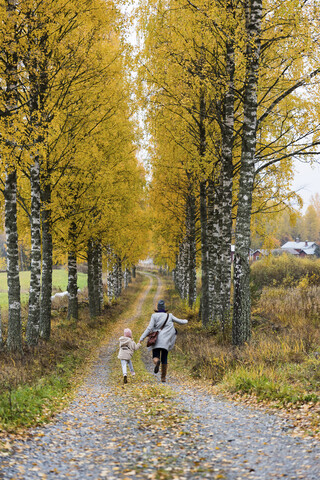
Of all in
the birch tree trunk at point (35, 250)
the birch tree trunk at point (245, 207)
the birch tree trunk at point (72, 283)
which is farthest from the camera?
the birch tree trunk at point (72, 283)

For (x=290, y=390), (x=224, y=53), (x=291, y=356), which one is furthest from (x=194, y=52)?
(x=290, y=390)

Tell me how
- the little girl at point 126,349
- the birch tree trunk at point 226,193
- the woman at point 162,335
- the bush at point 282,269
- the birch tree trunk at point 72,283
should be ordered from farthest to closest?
the bush at point 282,269 < the birch tree trunk at point 72,283 < the birch tree trunk at point 226,193 < the little girl at point 126,349 < the woman at point 162,335

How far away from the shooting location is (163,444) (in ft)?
17.2

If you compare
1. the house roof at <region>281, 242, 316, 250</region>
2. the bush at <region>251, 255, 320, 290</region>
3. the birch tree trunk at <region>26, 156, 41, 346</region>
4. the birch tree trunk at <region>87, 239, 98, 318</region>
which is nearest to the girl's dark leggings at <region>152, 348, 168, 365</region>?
the birch tree trunk at <region>26, 156, 41, 346</region>

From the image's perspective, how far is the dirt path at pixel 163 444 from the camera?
14.1 ft

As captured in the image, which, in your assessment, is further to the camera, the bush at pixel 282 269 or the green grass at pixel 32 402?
the bush at pixel 282 269

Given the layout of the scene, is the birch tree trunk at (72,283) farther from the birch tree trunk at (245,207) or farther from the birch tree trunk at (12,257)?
the birch tree trunk at (245,207)

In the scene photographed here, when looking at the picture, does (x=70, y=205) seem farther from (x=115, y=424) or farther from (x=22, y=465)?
(x=22, y=465)

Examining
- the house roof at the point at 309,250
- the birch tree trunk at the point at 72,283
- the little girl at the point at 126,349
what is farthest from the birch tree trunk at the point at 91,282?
the house roof at the point at 309,250

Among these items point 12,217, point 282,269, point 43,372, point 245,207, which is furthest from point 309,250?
point 43,372

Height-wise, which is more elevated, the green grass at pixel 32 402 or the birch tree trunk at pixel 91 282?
the birch tree trunk at pixel 91 282

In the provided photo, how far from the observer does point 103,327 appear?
60.8 feet

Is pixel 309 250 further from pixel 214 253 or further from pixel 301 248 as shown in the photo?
pixel 214 253

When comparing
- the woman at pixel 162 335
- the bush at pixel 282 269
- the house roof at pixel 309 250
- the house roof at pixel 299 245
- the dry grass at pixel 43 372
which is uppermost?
the house roof at pixel 299 245
